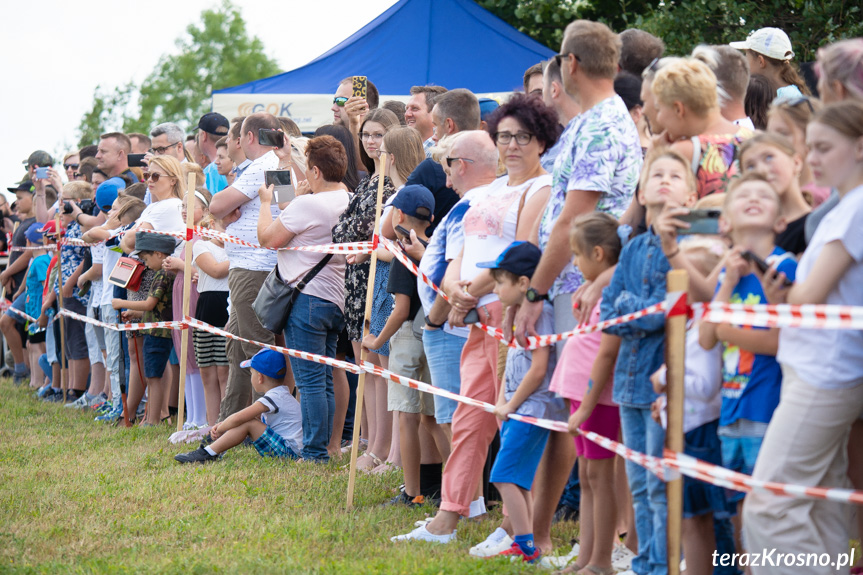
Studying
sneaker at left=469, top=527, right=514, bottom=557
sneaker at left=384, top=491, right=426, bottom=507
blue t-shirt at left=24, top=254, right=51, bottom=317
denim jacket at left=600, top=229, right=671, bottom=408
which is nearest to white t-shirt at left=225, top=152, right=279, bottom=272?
sneaker at left=384, top=491, right=426, bottom=507

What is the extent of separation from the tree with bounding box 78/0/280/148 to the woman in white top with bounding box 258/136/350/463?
45.3 m

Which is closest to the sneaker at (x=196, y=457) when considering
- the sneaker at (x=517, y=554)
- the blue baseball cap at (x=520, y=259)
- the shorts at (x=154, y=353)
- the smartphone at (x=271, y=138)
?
the shorts at (x=154, y=353)

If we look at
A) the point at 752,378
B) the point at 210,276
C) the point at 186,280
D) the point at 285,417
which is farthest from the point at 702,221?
the point at 210,276

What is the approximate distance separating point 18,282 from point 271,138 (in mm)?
7306

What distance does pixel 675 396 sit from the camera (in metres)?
3.07

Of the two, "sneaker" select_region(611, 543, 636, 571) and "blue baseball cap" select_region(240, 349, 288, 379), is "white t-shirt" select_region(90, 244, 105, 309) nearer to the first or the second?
"blue baseball cap" select_region(240, 349, 288, 379)

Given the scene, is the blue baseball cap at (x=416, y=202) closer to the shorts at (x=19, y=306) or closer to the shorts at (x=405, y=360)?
the shorts at (x=405, y=360)

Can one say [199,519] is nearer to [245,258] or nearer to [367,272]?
[367,272]

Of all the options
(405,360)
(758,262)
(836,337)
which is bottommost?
(405,360)

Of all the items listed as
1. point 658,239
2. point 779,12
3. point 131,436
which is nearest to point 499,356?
point 658,239

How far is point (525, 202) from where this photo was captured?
4.45m

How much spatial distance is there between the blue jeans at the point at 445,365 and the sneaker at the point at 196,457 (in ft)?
8.03

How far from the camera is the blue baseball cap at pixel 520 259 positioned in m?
4.10

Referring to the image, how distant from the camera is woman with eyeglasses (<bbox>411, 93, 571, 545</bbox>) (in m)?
4.45
